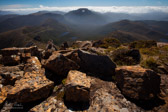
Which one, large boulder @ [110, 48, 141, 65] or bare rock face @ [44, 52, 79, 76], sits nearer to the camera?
bare rock face @ [44, 52, 79, 76]

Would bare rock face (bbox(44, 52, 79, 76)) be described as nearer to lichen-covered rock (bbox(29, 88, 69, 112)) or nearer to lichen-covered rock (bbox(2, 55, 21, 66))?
lichen-covered rock (bbox(29, 88, 69, 112))

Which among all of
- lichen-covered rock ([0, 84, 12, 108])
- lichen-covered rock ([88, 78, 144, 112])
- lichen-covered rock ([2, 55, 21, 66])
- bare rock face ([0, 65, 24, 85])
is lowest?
lichen-covered rock ([88, 78, 144, 112])

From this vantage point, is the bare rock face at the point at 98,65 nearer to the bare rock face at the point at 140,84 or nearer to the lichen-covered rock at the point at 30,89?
the bare rock face at the point at 140,84

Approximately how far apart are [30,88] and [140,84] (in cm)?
632

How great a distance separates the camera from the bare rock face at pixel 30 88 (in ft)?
14.5

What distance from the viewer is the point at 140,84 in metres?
5.33

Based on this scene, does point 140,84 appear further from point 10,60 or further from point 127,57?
point 10,60

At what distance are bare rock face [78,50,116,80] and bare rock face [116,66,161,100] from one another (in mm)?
1587

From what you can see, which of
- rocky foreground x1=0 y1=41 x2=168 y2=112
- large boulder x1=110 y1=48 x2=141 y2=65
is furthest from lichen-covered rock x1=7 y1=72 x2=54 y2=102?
large boulder x1=110 y1=48 x2=141 y2=65

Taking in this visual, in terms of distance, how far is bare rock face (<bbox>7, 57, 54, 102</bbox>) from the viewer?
4.43 m

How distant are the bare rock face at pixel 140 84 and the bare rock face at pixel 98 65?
5.21 feet

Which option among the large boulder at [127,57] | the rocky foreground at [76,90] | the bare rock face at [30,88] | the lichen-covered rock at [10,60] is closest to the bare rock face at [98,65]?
the rocky foreground at [76,90]

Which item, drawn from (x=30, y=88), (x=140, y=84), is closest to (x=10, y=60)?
(x=30, y=88)

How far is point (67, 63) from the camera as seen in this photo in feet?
22.4
